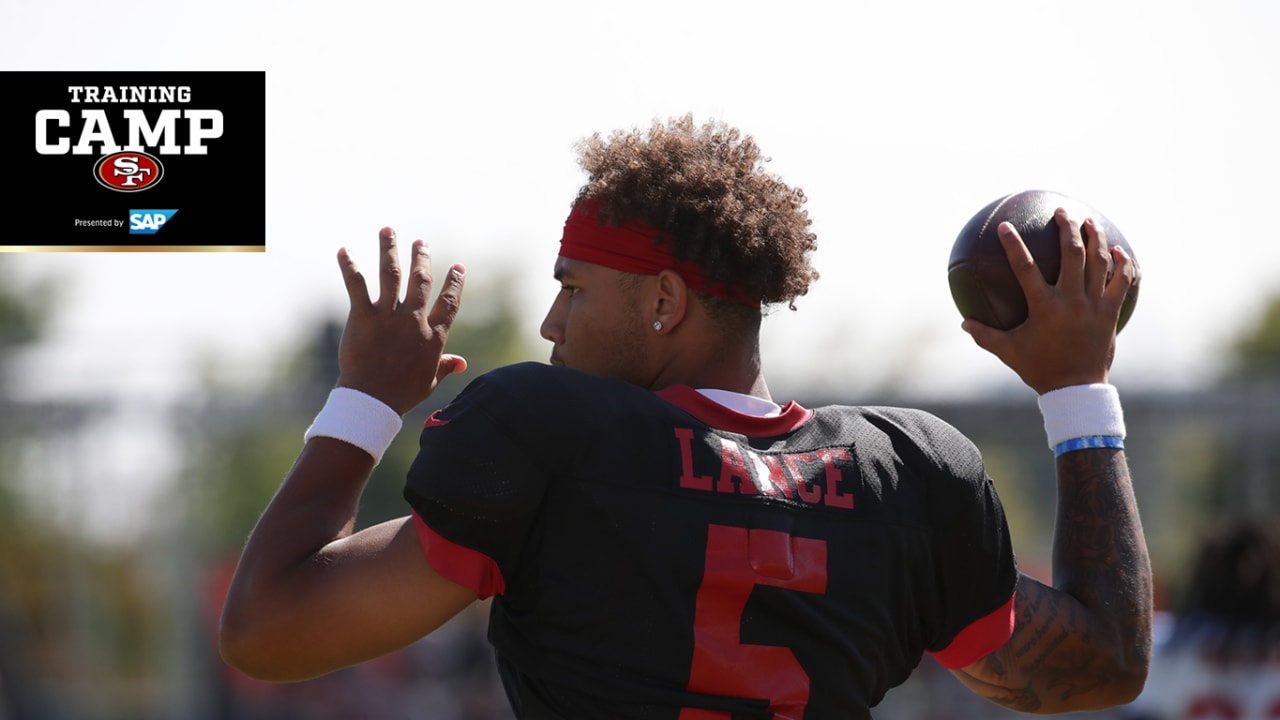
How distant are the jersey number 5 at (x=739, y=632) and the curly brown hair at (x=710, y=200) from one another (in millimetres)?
524

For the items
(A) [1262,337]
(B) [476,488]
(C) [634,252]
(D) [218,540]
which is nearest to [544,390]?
(B) [476,488]

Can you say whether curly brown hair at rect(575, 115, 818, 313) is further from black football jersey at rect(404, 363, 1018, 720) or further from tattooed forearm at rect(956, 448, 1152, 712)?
tattooed forearm at rect(956, 448, 1152, 712)

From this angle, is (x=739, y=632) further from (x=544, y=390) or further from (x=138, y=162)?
(x=138, y=162)

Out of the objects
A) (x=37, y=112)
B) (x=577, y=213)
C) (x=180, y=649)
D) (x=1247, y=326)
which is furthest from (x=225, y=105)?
(x=1247, y=326)

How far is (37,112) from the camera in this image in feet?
18.5

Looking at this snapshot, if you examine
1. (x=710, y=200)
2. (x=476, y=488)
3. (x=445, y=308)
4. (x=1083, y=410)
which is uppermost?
(x=710, y=200)

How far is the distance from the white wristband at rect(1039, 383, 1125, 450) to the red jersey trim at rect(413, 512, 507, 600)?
3.66 ft

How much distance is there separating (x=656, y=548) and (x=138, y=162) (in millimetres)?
3976

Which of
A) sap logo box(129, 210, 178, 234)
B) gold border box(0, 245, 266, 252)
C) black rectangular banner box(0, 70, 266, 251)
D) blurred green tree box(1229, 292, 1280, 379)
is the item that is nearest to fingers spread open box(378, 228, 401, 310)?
gold border box(0, 245, 266, 252)

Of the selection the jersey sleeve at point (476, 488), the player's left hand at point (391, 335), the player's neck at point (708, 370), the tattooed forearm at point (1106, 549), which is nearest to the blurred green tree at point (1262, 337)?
the tattooed forearm at point (1106, 549)

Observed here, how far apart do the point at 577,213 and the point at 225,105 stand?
135 inches

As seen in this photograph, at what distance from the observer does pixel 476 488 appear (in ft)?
7.18

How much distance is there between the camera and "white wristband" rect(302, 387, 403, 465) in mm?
2422

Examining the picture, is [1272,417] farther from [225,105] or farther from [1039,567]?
[225,105]
